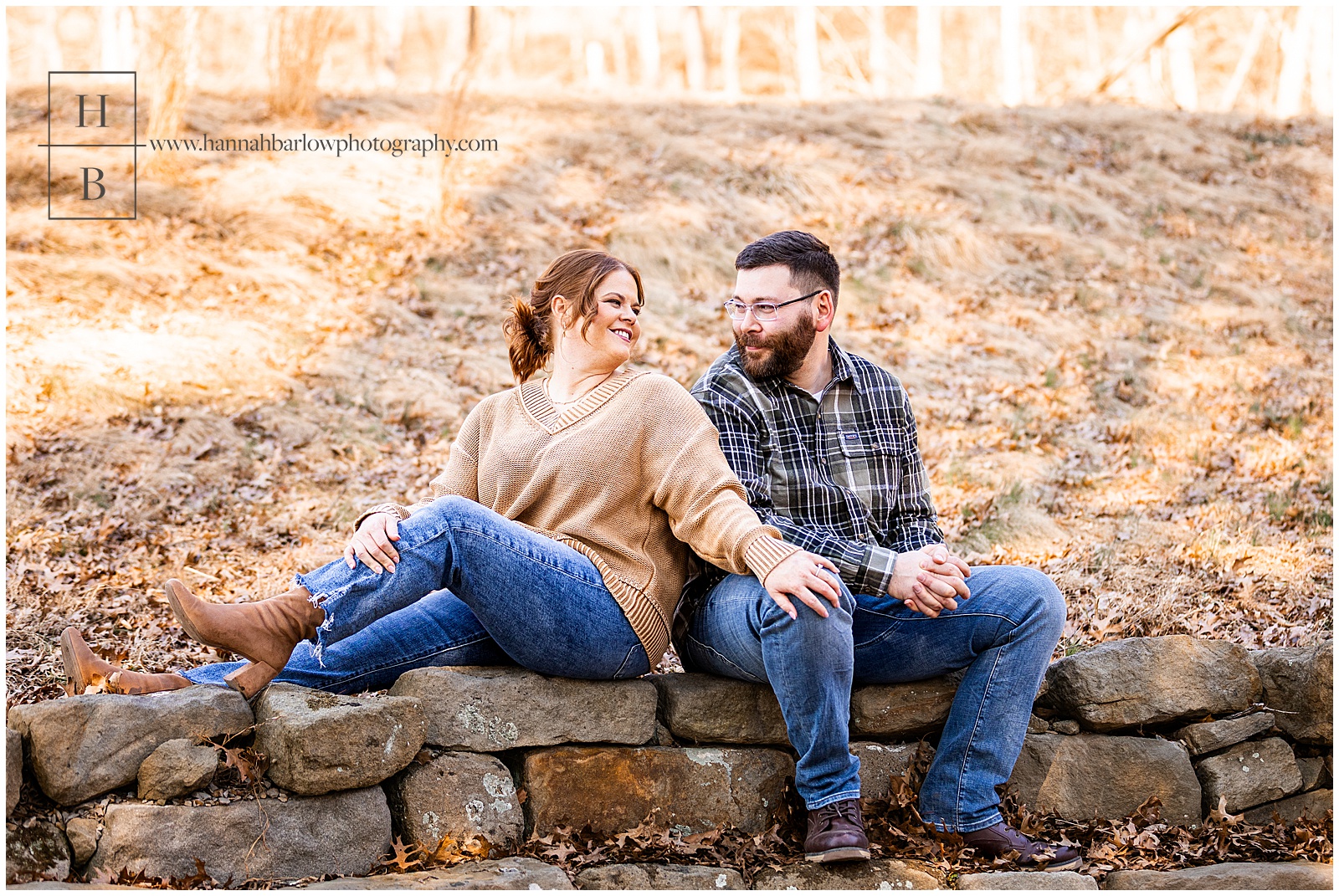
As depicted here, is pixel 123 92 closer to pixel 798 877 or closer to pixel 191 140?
pixel 191 140

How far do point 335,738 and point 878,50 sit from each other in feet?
71.3

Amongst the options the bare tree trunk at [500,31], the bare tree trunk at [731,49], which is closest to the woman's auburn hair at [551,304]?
the bare tree trunk at [731,49]

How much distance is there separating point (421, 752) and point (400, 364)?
4.61 metres

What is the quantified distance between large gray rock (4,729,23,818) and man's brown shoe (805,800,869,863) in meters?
1.94

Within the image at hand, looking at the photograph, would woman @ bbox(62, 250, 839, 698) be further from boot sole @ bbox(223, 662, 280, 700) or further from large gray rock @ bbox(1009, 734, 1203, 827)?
large gray rock @ bbox(1009, 734, 1203, 827)

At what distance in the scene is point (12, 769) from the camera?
2541mm

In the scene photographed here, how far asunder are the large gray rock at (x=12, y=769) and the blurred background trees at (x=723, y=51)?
7.64 meters

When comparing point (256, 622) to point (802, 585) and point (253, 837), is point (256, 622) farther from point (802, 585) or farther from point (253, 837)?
point (802, 585)

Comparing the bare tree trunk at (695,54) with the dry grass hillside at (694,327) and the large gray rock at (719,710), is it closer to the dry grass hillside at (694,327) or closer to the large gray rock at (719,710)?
the dry grass hillside at (694,327)

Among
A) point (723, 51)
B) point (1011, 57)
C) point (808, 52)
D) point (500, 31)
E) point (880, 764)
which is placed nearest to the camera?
point (880, 764)

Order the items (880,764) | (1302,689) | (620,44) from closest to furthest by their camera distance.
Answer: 1. (880,764)
2. (1302,689)
3. (620,44)

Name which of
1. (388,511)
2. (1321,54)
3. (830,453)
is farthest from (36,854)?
(1321,54)

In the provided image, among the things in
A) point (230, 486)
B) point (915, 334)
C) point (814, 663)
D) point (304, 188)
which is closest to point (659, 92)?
point (304, 188)

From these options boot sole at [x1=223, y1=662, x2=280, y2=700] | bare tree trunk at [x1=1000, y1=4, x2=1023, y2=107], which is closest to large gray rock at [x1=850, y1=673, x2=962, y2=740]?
boot sole at [x1=223, y1=662, x2=280, y2=700]
